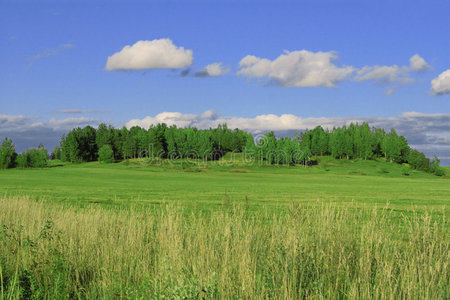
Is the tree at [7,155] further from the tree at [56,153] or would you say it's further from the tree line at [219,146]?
the tree at [56,153]

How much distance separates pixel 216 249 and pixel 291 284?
194cm

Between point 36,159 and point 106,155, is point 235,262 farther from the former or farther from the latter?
point 106,155

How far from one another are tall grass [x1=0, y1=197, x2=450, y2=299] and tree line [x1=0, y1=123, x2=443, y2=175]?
103 m

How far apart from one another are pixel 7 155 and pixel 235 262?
9851 cm

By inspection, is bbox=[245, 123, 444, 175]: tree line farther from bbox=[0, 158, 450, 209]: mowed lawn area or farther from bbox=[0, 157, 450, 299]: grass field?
bbox=[0, 157, 450, 299]: grass field

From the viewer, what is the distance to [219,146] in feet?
451

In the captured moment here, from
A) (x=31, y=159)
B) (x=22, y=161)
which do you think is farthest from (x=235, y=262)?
(x=31, y=159)

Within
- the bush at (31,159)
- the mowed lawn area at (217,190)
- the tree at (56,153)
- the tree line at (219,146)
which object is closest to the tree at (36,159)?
the bush at (31,159)

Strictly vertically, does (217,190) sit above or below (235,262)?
below

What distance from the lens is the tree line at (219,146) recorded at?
116m

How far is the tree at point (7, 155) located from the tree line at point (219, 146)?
1613 centimetres

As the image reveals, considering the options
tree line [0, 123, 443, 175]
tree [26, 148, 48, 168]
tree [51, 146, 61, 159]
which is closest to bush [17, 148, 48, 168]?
tree [26, 148, 48, 168]

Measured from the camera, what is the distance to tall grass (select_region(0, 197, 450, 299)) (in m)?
6.86

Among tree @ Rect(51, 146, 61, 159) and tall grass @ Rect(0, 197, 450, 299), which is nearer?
tall grass @ Rect(0, 197, 450, 299)
